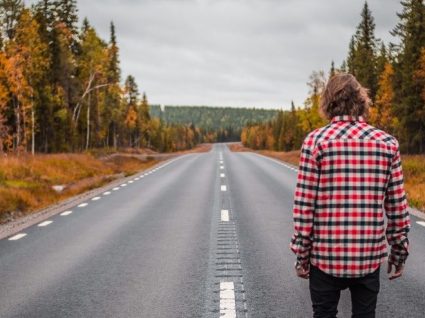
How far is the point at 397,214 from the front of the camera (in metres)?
3.08

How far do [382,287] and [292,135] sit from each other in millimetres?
120297

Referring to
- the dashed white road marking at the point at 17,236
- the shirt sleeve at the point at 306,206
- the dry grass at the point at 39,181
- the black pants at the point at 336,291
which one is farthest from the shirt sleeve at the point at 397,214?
the dry grass at the point at 39,181

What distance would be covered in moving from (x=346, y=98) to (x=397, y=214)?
722 mm

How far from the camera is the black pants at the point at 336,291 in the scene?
9.76 feet

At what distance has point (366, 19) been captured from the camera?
66375 mm

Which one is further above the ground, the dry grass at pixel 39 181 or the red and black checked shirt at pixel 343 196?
the red and black checked shirt at pixel 343 196

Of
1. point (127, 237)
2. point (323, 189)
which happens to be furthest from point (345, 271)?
point (127, 237)

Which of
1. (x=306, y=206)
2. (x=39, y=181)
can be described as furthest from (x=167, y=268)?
(x=39, y=181)

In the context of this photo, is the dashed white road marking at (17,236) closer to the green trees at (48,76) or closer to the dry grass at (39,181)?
the dry grass at (39,181)

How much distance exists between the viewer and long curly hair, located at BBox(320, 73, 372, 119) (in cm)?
299

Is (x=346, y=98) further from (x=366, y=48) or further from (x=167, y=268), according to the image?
(x=366, y=48)

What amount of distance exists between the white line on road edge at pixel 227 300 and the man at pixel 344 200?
7.25 ft

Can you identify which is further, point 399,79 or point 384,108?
point 384,108

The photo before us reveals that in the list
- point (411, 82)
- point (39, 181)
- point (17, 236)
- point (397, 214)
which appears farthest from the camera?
point (411, 82)
